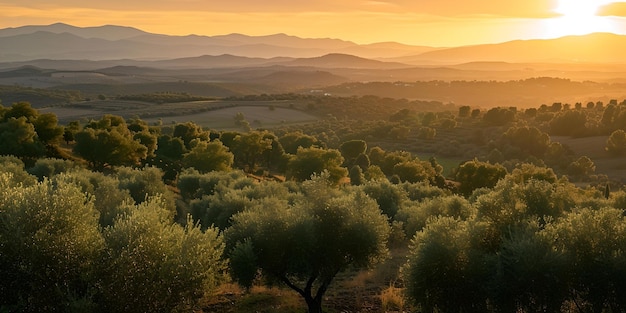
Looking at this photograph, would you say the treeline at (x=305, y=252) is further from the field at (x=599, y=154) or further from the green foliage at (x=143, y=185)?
the field at (x=599, y=154)

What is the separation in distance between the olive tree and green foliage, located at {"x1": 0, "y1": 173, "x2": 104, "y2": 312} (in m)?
6.52

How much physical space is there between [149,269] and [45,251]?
Answer: 3.80 metres

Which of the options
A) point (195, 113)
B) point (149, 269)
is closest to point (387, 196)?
point (149, 269)

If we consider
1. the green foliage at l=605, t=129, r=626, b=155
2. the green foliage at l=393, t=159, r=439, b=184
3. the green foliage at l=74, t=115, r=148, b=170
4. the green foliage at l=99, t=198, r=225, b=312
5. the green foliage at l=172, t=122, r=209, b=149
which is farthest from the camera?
the green foliage at l=605, t=129, r=626, b=155

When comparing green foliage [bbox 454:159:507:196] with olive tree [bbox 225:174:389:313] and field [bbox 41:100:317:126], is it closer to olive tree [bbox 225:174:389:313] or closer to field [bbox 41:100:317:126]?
olive tree [bbox 225:174:389:313]

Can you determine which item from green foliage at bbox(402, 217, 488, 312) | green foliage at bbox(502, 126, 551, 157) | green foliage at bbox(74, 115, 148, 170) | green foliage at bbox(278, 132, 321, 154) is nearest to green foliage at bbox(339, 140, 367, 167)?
green foliage at bbox(278, 132, 321, 154)

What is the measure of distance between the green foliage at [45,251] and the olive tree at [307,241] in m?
6.52

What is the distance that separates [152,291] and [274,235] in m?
6.61

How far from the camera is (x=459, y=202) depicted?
40156 millimetres

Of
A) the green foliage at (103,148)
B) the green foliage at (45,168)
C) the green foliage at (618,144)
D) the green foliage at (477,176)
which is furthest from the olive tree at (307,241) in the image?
the green foliage at (618,144)

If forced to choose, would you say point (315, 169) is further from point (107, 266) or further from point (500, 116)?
point (500, 116)

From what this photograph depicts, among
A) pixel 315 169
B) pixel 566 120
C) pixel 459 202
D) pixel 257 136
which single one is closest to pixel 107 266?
pixel 459 202

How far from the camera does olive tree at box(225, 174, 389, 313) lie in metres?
24.3

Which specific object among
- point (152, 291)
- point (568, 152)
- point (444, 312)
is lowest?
point (568, 152)
